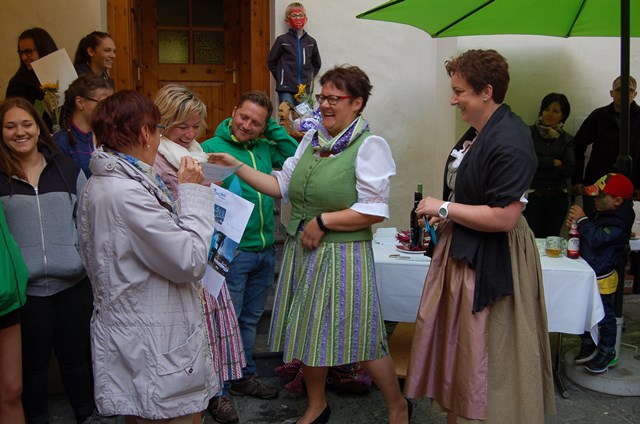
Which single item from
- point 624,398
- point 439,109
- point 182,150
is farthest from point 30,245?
point 439,109

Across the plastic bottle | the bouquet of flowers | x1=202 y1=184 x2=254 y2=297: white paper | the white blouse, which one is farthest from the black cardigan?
the bouquet of flowers

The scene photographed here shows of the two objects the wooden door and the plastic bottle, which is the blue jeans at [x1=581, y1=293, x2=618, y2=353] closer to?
the plastic bottle

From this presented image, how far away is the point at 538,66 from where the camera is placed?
218 inches

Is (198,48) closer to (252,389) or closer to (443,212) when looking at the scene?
(252,389)

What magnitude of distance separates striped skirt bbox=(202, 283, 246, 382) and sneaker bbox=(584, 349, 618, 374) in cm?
210

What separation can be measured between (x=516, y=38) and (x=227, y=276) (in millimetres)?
3842

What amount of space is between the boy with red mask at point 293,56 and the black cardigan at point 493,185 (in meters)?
3.42

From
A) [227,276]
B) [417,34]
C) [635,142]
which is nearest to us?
[227,276]

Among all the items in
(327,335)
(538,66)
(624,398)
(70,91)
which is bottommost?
(624,398)

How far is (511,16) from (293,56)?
206cm

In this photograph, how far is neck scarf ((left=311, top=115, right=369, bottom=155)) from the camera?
2654mm

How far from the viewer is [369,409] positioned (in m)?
3.27

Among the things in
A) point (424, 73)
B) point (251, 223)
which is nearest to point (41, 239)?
point (251, 223)

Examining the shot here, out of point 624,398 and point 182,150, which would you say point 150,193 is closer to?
point 182,150
